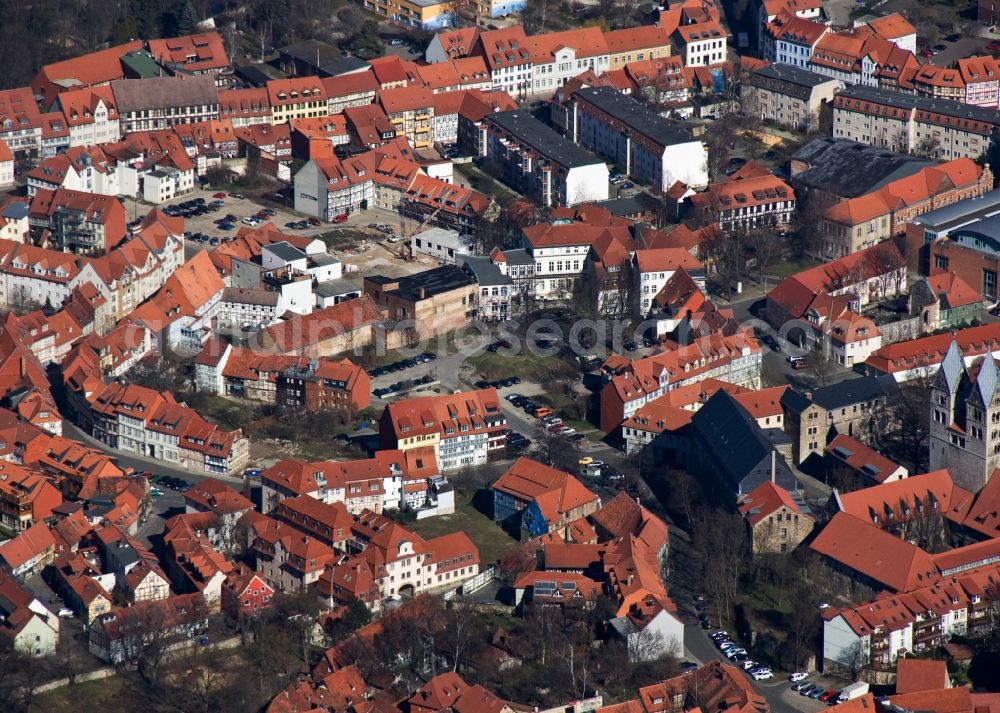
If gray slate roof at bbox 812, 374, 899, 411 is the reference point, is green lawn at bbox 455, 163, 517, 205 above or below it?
above

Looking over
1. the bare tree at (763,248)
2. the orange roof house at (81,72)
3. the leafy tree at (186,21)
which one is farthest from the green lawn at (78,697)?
the leafy tree at (186,21)

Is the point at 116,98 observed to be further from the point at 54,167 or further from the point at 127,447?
the point at 127,447

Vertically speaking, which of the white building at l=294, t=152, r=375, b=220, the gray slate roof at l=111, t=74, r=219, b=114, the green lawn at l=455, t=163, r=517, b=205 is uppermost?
the gray slate roof at l=111, t=74, r=219, b=114

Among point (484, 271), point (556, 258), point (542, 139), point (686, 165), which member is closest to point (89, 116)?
point (542, 139)

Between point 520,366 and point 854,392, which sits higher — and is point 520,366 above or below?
below

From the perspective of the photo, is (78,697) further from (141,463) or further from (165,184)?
(165,184)

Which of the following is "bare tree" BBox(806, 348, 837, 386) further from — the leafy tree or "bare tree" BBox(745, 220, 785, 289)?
the leafy tree

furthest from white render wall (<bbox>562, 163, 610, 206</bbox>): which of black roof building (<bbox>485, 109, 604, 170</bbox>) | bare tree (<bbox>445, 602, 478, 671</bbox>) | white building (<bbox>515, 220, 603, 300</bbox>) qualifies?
bare tree (<bbox>445, 602, 478, 671</bbox>)
